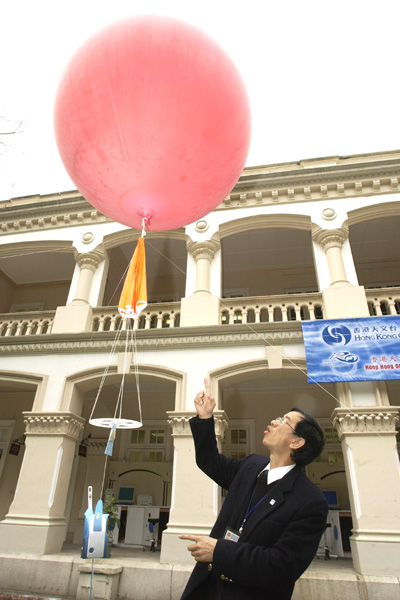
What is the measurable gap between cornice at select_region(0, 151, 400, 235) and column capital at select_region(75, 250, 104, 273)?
1.23m

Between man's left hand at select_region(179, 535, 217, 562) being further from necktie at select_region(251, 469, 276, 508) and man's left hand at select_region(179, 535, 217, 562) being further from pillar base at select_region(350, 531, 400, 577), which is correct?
pillar base at select_region(350, 531, 400, 577)

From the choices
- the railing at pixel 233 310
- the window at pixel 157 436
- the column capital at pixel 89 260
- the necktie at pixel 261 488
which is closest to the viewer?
the necktie at pixel 261 488

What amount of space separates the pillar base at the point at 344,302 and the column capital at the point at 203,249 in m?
2.90

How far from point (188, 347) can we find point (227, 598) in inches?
260

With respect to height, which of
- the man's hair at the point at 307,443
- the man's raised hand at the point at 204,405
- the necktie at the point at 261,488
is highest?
the man's raised hand at the point at 204,405

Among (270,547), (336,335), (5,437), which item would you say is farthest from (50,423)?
(270,547)

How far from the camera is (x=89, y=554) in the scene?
6.13 m

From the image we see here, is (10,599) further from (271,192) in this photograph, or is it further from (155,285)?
(271,192)

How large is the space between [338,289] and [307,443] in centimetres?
682

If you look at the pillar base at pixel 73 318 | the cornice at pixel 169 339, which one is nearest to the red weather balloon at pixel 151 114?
the cornice at pixel 169 339

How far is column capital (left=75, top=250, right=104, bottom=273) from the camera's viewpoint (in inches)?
408

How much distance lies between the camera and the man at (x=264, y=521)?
182 centimetres

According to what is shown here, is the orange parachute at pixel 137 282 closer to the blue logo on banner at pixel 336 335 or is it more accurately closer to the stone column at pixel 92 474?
the blue logo on banner at pixel 336 335

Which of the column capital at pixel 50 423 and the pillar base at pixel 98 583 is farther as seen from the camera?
the column capital at pixel 50 423
